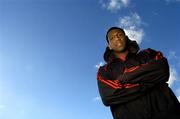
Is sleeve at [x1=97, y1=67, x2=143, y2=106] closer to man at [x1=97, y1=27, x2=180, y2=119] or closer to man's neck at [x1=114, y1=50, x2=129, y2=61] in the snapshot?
man at [x1=97, y1=27, x2=180, y2=119]

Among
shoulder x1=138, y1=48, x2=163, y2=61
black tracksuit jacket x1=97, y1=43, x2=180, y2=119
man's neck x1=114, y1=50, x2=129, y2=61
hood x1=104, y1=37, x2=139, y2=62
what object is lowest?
black tracksuit jacket x1=97, y1=43, x2=180, y2=119

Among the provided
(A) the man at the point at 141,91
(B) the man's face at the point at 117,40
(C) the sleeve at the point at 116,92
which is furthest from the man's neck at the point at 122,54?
(C) the sleeve at the point at 116,92

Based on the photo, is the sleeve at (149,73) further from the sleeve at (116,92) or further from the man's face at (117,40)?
the man's face at (117,40)

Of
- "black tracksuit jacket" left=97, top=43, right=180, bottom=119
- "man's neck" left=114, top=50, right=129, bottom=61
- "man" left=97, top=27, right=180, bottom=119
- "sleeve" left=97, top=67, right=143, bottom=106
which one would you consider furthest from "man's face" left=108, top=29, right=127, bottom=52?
"sleeve" left=97, top=67, right=143, bottom=106

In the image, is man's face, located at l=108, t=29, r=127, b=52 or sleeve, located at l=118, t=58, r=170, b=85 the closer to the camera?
sleeve, located at l=118, t=58, r=170, b=85

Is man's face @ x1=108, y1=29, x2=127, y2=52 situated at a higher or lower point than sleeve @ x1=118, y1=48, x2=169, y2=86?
higher

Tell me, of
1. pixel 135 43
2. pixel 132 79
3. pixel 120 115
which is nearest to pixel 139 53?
pixel 135 43

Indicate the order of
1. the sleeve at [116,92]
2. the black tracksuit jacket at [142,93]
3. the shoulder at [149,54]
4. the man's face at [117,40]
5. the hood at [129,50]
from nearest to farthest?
the black tracksuit jacket at [142,93], the sleeve at [116,92], the shoulder at [149,54], the man's face at [117,40], the hood at [129,50]

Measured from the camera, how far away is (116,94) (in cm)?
541

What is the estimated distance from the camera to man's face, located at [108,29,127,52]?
629cm

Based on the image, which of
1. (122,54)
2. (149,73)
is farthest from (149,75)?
(122,54)

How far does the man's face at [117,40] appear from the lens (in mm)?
6285

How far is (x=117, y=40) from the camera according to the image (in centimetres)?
634

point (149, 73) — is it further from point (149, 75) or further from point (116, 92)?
point (116, 92)
